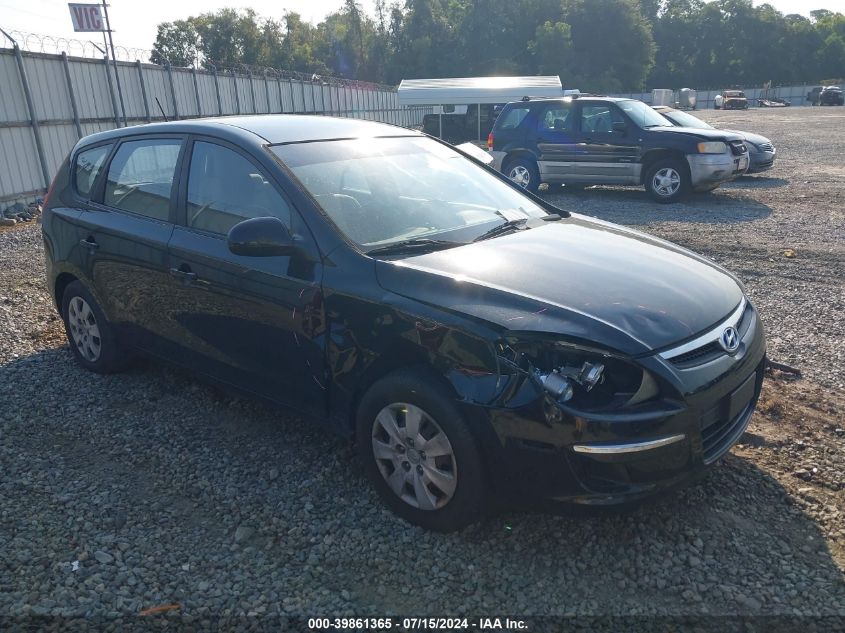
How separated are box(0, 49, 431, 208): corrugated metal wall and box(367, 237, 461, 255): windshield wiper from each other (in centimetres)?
920

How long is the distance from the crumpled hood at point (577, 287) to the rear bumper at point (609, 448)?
21 centimetres

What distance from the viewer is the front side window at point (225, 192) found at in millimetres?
3686

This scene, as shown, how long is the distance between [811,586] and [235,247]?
287cm

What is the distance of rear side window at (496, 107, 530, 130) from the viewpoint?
1344 centimetres

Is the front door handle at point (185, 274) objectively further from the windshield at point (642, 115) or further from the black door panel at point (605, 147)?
the windshield at point (642, 115)

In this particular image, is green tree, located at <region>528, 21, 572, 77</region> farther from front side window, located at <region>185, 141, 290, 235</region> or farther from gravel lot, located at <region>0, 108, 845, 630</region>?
front side window, located at <region>185, 141, 290, 235</region>

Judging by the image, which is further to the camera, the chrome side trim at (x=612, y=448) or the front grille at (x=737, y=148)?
the front grille at (x=737, y=148)

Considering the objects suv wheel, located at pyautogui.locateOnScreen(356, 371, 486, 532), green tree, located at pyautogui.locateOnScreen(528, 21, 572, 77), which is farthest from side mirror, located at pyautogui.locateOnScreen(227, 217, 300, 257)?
green tree, located at pyautogui.locateOnScreen(528, 21, 572, 77)

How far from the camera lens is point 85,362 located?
507cm

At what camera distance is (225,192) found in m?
3.93

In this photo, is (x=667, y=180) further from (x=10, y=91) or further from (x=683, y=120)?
(x=10, y=91)

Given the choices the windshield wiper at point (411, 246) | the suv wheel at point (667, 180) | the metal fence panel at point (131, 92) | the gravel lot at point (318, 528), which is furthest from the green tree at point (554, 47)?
the windshield wiper at point (411, 246)

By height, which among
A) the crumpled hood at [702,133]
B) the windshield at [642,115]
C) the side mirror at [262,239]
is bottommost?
the crumpled hood at [702,133]

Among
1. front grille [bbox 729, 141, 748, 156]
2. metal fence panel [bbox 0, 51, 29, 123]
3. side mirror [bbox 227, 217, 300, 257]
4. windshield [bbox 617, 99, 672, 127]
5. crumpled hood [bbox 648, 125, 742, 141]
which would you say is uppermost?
metal fence panel [bbox 0, 51, 29, 123]
